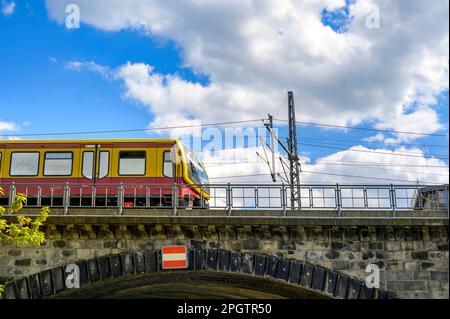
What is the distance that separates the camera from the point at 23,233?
1372cm

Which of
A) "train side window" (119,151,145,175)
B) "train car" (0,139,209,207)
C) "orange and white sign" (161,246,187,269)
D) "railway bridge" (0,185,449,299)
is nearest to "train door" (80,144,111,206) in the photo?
"train car" (0,139,209,207)

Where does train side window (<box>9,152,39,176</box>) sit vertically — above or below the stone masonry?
above

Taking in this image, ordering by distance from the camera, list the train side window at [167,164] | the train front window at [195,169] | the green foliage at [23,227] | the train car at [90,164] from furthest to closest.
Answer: the train front window at [195,169], the train side window at [167,164], the train car at [90,164], the green foliage at [23,227]

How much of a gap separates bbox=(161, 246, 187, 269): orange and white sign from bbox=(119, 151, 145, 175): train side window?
5.01 metres

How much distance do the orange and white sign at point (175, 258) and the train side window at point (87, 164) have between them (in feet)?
19.5

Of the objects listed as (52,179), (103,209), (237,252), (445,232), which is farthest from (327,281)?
(52,179)

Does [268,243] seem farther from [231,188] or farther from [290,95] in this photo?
[290,95]

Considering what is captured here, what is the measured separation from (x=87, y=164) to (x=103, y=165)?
0.61m

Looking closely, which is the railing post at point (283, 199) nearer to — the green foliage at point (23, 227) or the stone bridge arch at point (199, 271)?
the stone bridge arch at point (199, 271)

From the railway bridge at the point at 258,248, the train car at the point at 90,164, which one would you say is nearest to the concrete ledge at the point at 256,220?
the railway bridge at the point at 258,248

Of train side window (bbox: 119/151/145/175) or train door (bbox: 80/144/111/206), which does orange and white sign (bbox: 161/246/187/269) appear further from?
train door (bbox: 80/144/111/206)

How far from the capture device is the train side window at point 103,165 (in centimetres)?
1917

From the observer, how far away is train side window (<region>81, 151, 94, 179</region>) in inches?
757

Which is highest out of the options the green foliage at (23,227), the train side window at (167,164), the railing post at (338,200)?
the train side window at (167,164)
